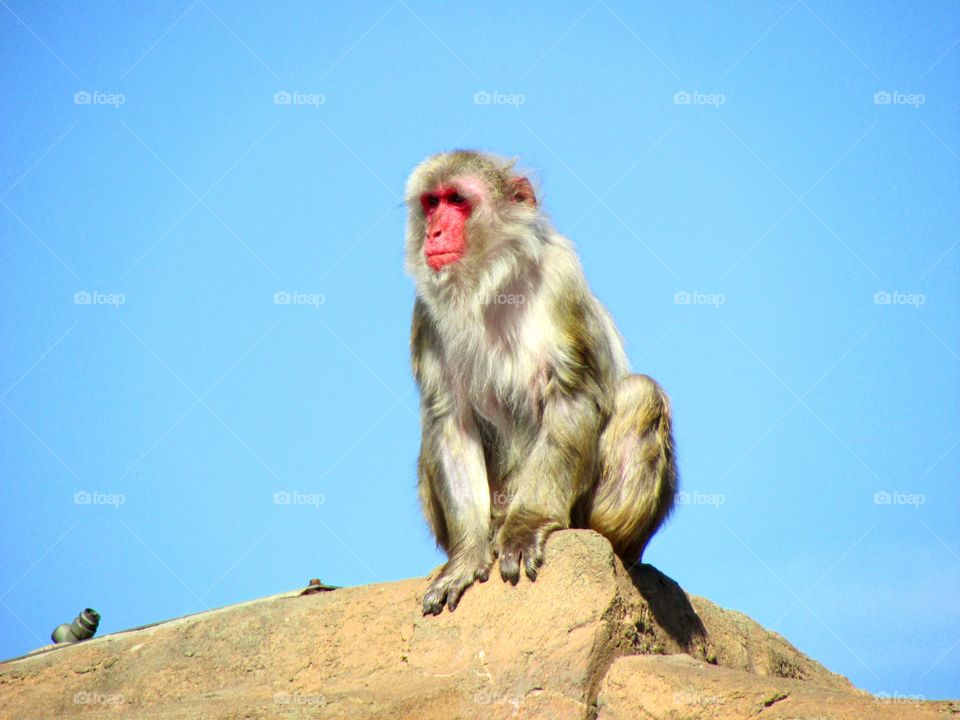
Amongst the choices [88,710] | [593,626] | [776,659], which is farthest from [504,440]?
[88,710]

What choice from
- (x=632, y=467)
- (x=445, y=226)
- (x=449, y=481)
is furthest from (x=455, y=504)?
(x=445, y=226)

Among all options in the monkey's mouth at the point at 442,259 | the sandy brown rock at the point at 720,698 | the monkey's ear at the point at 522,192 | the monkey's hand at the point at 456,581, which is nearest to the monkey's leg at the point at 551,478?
the monkey's hand at the point at 456,581

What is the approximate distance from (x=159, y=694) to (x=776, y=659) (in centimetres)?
433

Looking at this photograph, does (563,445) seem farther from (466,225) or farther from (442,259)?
(466,225)

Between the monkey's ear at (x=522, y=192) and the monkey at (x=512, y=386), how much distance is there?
0.03 ft

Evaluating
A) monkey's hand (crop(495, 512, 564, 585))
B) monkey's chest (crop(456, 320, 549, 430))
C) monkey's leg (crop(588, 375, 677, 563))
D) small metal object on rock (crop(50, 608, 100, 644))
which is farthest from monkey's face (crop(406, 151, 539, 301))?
small metal object on rock (crop(50, 608, 100, 644))

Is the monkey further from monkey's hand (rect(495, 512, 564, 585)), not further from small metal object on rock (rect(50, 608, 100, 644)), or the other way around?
small metal object on rock (rect(50, 608, 100, 644))

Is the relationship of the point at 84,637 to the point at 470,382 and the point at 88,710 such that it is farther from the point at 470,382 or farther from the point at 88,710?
the point at 470,382

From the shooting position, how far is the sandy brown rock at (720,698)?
19.0 ft

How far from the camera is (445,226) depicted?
8258 mm

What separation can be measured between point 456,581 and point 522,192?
2.73 m

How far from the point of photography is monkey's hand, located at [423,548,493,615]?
7559 millimetres

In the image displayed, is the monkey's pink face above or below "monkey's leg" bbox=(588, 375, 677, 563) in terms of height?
above

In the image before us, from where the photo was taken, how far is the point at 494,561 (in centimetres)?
763
